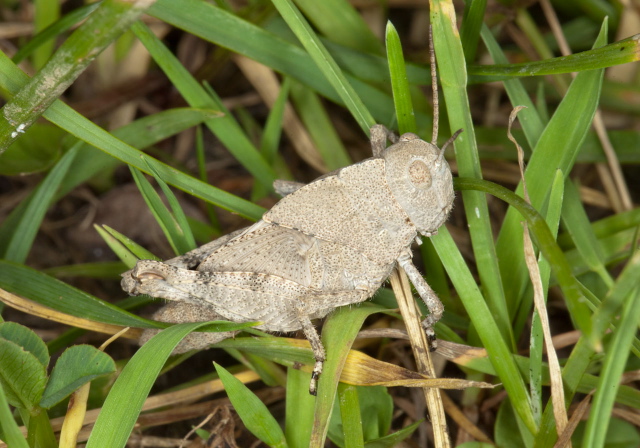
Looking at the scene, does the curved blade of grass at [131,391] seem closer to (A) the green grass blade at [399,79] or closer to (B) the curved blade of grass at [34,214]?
(B) the curved blade of grass at [34,214]

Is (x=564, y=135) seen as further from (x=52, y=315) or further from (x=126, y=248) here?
(x=52, y=315)

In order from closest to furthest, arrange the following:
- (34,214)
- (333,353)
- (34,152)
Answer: (333,353)
(34,214)
(34,152)

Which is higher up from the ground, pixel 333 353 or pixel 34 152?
pixel 34 152

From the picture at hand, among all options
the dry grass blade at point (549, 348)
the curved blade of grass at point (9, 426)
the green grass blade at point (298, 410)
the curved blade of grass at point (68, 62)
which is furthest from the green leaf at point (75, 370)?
the dry grass blade at point (549, 348)

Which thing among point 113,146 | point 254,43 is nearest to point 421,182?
point 254,43

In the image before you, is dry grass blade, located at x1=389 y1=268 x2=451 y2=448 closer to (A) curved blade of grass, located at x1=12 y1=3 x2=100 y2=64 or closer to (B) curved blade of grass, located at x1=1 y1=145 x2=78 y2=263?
(B) curved blade of grass, located at x1=1 y1=145 x2=78 y2=263
